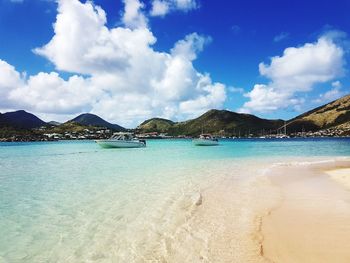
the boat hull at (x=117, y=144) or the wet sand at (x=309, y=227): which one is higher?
the boat hull at (x=117, y=144)

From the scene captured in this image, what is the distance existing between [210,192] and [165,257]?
9793mm

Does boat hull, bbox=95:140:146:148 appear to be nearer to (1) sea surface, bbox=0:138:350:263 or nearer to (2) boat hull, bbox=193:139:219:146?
(2) boat hull, bbox=193:139:219:146

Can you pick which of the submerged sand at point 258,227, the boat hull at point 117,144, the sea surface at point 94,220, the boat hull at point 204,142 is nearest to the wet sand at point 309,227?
the submerged sand at point 258,227

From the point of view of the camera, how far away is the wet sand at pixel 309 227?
8000mm

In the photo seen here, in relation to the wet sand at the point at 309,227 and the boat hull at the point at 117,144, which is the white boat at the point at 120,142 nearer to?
the boat hull at the point at 117,144

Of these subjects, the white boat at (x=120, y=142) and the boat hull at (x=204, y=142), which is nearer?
the white boat at (x=120, y=142)

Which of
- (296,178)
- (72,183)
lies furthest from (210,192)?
(72,183)

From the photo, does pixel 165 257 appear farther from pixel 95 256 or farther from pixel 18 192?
pixel 18 192

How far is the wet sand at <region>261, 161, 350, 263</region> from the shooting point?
800 cm

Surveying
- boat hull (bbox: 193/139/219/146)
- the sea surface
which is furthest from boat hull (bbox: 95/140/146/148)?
the sea surface

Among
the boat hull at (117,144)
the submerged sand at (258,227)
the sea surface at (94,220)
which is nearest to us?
the submerged sand at (258,227)

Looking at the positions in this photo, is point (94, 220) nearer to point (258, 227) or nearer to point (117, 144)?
point (258, 227)

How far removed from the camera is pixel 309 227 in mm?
10320

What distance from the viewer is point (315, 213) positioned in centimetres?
1211
